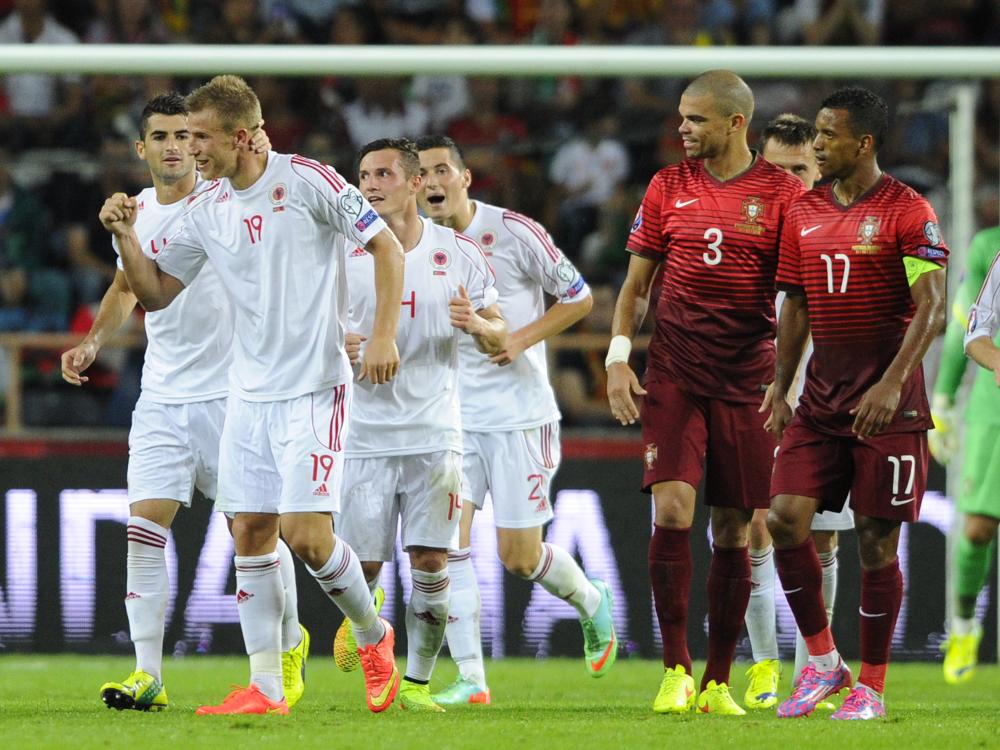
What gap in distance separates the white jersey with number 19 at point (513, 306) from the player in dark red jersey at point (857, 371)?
62.7 inches

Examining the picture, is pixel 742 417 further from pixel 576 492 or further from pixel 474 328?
pixel 576 492

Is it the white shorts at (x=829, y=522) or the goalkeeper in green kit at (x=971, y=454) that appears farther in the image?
the goalkeeper in green kit at (x=971, y=454)

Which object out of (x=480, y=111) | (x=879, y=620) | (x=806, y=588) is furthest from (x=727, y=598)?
(x=480, y=111)

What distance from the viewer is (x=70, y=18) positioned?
13414 mm

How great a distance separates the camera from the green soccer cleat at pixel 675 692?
6.50 m

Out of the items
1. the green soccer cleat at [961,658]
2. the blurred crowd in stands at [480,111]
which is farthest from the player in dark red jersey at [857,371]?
the blurred crowd in stands at [480,111]

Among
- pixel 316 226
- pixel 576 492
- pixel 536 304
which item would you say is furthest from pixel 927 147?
pixel 316 226

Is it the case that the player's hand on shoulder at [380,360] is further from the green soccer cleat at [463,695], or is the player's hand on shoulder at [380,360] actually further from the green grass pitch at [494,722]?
the green soccer cleat at [463,695]

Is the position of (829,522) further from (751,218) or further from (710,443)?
(751,218)

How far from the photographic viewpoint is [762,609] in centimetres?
767

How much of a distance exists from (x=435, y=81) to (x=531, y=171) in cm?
142

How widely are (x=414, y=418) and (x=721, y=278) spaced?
1.38 metres

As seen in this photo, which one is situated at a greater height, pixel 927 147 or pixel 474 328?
pixel 927 147

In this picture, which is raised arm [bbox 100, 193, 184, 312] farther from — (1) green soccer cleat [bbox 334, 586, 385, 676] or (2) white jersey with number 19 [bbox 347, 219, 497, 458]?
(1) green soccer cleat [bbox 334, 586, 385, 676]
